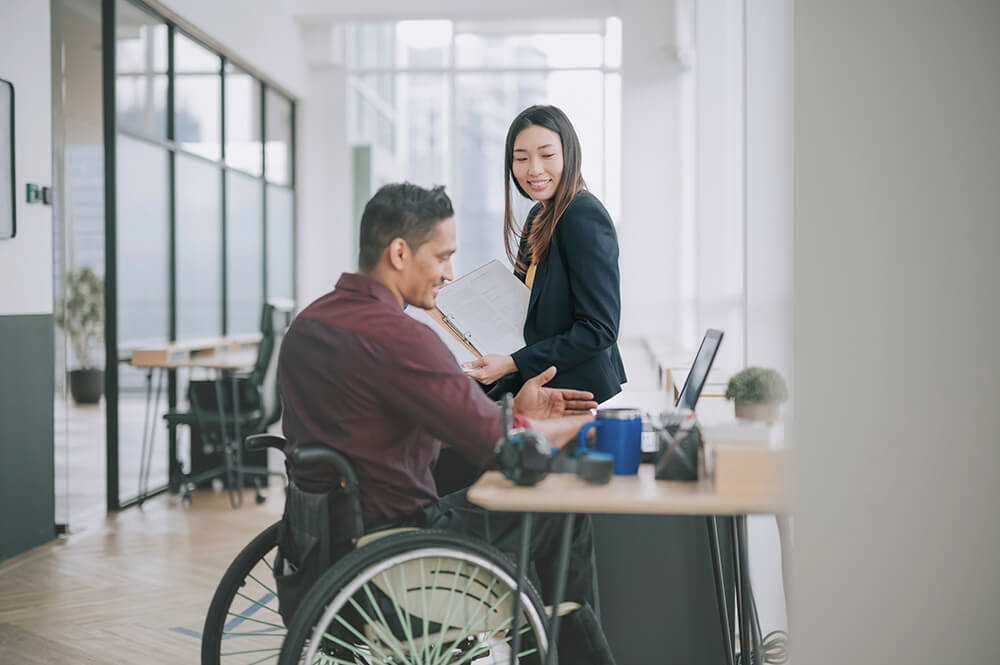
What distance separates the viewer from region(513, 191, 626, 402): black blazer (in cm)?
228

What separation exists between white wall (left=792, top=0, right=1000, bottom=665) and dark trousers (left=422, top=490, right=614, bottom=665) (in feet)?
1.33

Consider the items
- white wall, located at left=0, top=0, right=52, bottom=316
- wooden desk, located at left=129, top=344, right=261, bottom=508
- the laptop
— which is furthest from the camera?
wooden desk, located at left=129, top=344, right=261, bottom=508

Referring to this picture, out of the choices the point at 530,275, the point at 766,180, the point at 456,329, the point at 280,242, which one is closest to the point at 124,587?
the point at 456,329

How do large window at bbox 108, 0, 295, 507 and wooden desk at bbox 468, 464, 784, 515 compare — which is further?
large window at bbox 108, 0, 295, 507

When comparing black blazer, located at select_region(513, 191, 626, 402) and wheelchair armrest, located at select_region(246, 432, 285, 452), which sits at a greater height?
black blazer, located at select_region(513, 191, 626, 402)

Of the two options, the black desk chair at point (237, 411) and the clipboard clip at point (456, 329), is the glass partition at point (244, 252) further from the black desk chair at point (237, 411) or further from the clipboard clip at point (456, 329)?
the clipboard clip at point (456, 329)

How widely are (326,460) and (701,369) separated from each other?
0.85 metres

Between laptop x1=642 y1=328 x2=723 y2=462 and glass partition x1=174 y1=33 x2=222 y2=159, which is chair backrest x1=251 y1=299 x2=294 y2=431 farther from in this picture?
laptop x1=642 y1=328 x2=723 y2=462

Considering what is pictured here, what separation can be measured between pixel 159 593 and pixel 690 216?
16.6 ft

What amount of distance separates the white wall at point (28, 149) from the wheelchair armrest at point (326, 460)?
2.90m

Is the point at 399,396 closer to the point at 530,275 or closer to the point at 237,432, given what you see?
the point at 530,275

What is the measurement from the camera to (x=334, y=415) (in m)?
1.69

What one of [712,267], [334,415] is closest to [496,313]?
[334,415]

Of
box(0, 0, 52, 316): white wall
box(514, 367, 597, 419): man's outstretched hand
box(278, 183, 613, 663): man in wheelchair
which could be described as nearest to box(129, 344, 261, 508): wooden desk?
box(0, 0, 52, 316): white wall
